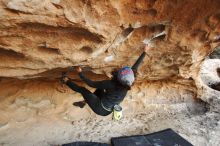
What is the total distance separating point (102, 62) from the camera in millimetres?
4570

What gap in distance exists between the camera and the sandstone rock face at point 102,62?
350 cm

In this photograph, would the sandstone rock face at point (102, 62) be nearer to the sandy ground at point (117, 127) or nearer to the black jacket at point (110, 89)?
the sandy ground at point (117, 127)

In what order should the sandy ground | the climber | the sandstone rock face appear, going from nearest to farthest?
1. the sandstone rock face
2. the climber
3. the sandy ground

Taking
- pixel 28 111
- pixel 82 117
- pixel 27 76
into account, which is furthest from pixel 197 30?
pixel 28 111

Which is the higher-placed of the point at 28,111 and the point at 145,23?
the point at 145,23

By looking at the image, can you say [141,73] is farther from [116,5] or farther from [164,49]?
[116,5]

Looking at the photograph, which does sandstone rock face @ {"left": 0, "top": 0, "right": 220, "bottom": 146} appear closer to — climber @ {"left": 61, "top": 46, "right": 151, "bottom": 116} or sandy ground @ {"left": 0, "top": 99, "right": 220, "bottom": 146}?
sandy ground @ {"left": 0, "top": 99, "right": 220, "bottom": 146}

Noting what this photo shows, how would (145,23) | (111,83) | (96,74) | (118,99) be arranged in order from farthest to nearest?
(96,74)
(145,23)
(118,99)
(111,83)

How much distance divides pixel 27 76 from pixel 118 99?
4.98 feet

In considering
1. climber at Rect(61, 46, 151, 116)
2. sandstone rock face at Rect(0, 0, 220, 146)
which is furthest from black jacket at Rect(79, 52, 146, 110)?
sandstone rock face at Rect(0, 0, 220, 146)

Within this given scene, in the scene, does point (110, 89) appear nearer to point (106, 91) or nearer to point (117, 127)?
point (106, 91)

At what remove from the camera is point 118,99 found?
388 centimetres

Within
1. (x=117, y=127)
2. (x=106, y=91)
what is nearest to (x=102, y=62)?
(x=106, y=91)

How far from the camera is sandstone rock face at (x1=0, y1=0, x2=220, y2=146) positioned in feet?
11.5
